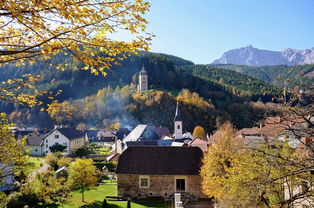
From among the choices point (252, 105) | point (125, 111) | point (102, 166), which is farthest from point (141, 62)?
point (102, 166)

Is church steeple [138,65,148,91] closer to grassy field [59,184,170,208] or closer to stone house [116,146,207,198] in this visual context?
grassy field [59,184,170,208]

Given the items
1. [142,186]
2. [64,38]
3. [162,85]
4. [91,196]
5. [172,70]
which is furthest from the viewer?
[172,70]

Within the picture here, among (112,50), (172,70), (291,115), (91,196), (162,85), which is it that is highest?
(172,70)

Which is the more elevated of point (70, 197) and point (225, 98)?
point (225, 98)

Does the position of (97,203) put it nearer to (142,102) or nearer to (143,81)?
(142,102)

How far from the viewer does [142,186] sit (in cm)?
2186

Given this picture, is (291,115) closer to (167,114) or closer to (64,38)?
(64,38)

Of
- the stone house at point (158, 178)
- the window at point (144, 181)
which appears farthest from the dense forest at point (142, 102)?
the window at point (144, 181)

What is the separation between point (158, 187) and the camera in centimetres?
2173

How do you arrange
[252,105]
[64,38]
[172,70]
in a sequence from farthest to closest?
[172,70] < [252,105] < [64,38]

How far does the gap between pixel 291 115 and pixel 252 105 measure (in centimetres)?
10746

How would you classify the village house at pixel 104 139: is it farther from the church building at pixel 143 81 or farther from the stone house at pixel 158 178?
the stone house at pixel 158 178

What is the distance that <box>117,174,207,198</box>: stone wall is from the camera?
71.1ft

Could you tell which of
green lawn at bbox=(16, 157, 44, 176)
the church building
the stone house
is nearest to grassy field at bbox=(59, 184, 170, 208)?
the stone house
